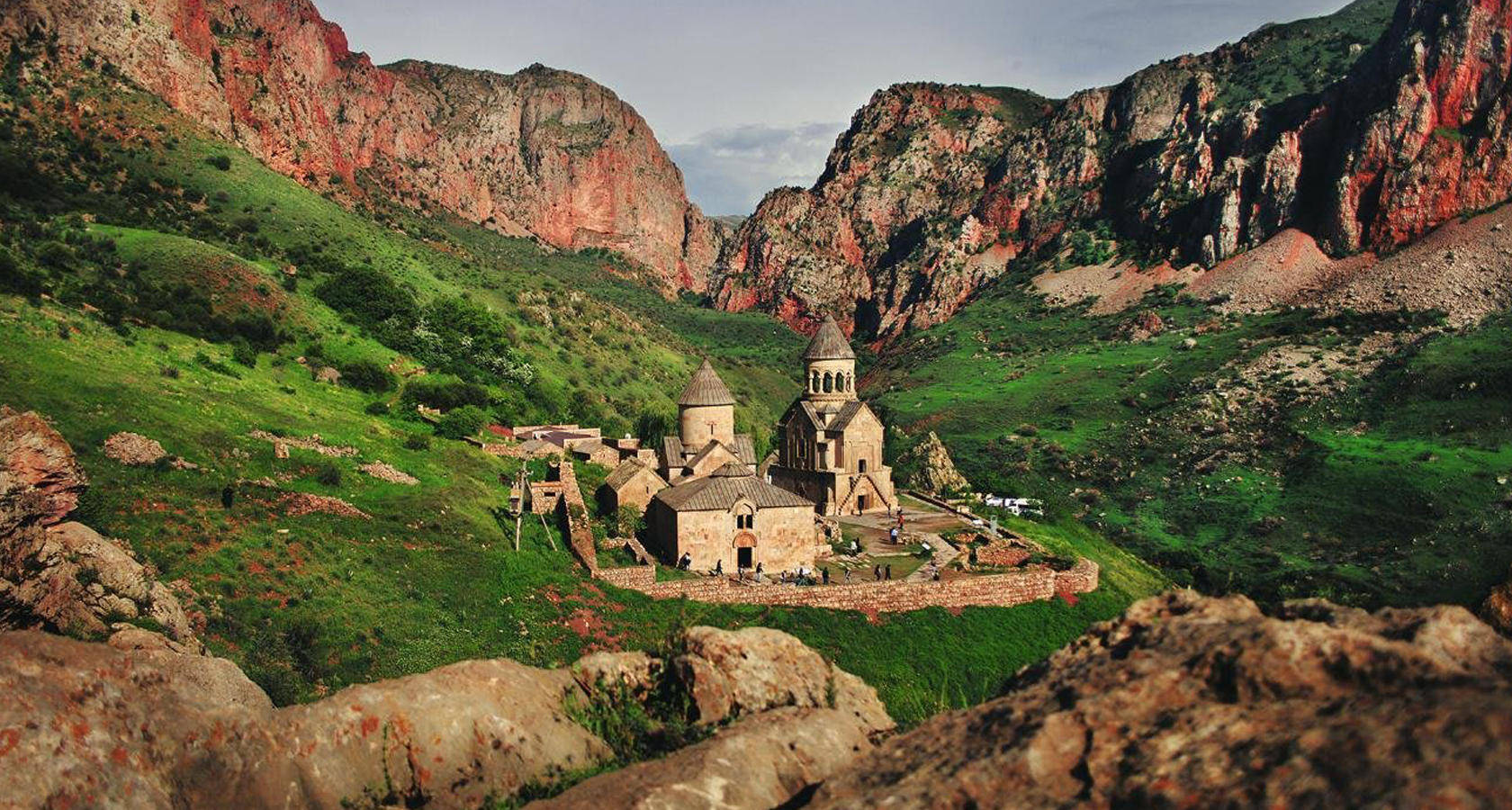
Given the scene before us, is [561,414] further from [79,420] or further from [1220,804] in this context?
[1220,804]

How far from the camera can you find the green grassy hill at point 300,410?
2400cm

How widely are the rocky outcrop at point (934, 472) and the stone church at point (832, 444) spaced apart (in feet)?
33.7

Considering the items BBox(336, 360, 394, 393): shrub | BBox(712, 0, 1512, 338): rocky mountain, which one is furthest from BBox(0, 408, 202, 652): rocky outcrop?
BBox(712, 0, 1512, 338): rocky mountain

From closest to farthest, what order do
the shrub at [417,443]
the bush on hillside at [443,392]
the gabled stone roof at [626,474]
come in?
1. the shrub at [417,443]
2. the gabled stone roof at [626,474]
3. the bush on hillside at [443,392]

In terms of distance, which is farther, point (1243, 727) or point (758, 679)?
point (758, 679)

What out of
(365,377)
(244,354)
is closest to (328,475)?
(244,354)

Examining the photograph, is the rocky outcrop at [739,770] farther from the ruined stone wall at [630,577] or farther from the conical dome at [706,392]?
the conical dome at [706,392]

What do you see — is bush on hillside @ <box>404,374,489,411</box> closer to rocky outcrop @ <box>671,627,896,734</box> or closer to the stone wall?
the stone wall

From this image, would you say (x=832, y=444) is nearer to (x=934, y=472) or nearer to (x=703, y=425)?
(x=703, y=425)

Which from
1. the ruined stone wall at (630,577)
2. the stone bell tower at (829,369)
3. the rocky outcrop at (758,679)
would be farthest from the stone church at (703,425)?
the rocky outcrop at (758,679)

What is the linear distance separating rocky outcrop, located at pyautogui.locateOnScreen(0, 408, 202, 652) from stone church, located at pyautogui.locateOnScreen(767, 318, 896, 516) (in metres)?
34.1

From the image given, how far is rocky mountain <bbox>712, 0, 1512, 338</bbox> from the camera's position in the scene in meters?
92.5

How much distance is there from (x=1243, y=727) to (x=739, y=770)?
371cm

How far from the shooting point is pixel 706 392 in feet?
151
